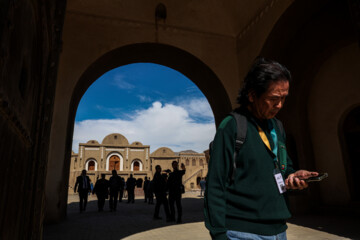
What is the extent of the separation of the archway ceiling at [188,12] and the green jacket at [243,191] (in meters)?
6.54

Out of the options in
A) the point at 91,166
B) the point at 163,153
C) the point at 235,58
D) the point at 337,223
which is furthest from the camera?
the point at 163,153

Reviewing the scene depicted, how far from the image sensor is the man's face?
1.46 meters

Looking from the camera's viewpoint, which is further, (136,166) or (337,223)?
(136,166)

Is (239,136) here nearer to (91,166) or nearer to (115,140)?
(91,166)

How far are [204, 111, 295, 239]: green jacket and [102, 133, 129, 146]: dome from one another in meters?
35.9

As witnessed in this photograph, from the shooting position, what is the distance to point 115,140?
36.2 meters

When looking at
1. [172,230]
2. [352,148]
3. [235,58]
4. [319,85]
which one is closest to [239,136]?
[172,230]

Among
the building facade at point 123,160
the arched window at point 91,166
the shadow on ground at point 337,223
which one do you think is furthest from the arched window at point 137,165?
the shadow on ground at point 337,223

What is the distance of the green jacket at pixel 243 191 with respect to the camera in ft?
4.19

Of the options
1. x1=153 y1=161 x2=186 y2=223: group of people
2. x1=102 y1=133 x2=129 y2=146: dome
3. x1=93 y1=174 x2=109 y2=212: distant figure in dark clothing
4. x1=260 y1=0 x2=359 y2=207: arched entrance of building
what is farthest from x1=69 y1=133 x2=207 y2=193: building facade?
x1=153 y1=161 x2=186 y2=223: group of people

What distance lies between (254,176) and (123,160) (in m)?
35.9

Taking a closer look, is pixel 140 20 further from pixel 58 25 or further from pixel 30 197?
pixel 30 197

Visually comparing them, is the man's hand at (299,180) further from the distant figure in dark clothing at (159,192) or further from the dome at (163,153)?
the dome at (163,153)

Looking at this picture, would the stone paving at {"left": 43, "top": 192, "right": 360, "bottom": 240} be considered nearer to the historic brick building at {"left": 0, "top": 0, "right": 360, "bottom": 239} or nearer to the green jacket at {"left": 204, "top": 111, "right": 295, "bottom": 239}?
the historic brick building at {"left": 0, "top": 0, "right": 360, "bottom": 239}
